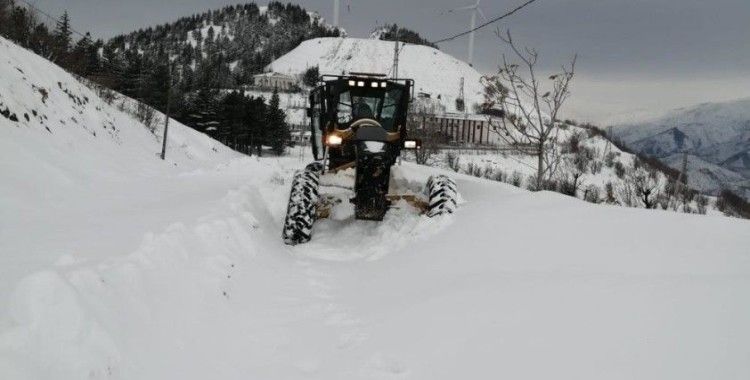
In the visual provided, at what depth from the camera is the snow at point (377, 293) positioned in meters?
3.07

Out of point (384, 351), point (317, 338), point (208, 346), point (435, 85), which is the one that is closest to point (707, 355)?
point (384, 351)

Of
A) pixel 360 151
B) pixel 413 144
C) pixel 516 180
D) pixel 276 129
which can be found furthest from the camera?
pixel 276 129

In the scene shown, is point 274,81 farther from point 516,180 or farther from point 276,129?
point 516,180

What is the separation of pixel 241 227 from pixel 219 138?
6014cm

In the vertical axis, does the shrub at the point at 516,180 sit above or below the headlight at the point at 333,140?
below

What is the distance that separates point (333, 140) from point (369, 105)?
39.0 inches

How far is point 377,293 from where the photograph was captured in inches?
227

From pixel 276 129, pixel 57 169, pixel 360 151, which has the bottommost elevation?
pixel 57 169

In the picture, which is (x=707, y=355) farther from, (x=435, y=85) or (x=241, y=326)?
(x=435, y=85)

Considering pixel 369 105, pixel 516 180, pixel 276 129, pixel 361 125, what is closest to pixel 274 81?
pixel 276 129

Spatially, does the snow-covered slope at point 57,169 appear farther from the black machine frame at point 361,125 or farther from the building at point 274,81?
the building at point 274,81

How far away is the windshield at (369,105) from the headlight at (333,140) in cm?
38

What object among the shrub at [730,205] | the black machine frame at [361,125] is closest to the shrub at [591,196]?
the black machine frame at [361,125]

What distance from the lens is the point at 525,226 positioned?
258 inches
